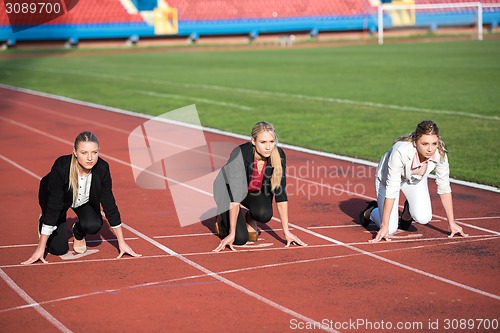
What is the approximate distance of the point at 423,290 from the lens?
6.73 m

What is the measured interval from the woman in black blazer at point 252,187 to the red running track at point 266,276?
A: 193 millimetres

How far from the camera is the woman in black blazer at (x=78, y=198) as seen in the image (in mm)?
7371

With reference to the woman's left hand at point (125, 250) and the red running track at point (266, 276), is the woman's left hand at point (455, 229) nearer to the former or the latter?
the red running track at point (266, 276)

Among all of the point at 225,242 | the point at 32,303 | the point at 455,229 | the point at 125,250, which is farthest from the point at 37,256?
the point at 455,229

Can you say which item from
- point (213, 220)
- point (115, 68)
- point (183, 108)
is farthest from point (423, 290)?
point (115, 68)

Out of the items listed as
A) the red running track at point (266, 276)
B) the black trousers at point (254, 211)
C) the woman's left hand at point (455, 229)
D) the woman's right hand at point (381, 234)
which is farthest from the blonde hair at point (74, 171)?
the woman's left hand at point (455, 229)

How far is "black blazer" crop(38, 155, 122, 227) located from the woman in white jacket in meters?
2.70

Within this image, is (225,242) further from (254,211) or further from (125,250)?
(125,250)

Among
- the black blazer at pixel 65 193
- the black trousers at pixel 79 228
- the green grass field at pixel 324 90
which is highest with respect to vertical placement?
the green grass field at pixel 324 90

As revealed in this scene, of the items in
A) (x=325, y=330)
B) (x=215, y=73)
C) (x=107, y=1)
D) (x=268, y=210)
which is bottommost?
(x=325, y=330)

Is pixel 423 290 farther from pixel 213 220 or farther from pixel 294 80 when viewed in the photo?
pixel 294 80

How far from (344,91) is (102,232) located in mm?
16959

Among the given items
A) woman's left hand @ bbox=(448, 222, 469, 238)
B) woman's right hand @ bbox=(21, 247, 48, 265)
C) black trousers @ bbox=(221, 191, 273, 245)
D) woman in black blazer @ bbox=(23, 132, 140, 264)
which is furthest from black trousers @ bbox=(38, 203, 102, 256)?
woman's left hand @ bbox=(448, 222, 469, 238)

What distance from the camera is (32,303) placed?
21.4ft
